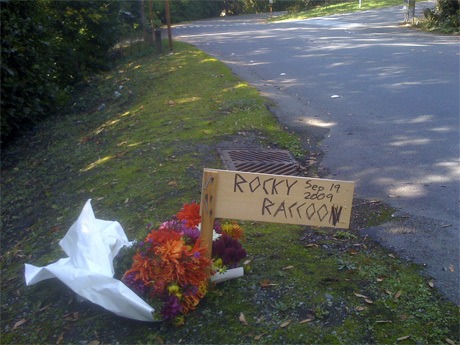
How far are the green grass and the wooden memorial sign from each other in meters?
27.6

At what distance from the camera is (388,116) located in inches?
316

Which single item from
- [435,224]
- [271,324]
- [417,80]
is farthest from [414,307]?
[417,80]

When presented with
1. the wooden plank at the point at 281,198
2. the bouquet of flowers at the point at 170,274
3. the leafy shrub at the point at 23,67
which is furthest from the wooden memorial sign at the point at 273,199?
the leafy shrub at the point at 23,67

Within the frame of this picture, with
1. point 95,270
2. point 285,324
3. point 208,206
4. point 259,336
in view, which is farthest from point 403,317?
point 95,270

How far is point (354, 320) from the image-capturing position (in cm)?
339

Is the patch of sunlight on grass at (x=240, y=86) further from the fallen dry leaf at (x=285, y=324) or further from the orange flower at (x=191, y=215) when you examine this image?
the fallen dry leaf at (x=285, y=324)

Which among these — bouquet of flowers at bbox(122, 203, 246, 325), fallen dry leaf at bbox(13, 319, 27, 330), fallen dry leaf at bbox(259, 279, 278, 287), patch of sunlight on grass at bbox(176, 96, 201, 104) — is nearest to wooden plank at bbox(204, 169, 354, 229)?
bouquet of flowers at bbox(122, 203, 246, 325)

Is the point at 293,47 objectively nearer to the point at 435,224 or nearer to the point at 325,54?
the point at 325,54

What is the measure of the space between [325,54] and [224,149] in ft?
27.3

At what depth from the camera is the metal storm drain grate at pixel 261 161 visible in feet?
19.9

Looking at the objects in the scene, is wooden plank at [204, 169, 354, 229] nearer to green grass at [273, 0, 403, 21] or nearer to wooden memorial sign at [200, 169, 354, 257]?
wooden memorial sign at [200, 169, 354, 257]

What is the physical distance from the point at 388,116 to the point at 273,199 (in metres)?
4.92

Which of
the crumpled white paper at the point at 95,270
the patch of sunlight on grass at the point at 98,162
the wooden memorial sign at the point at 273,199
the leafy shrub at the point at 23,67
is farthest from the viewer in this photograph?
the leafy shrub at the point at 23,67

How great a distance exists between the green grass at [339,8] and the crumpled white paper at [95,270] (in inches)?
1078
